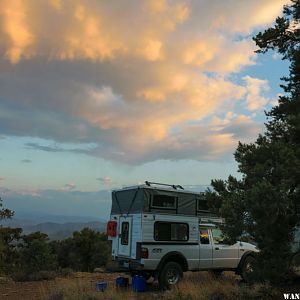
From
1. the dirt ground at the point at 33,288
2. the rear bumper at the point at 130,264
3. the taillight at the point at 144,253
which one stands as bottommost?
the dirt ground at the point at 33,288

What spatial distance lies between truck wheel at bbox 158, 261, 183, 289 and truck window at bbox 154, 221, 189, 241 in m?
0.78

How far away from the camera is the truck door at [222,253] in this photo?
1486cm

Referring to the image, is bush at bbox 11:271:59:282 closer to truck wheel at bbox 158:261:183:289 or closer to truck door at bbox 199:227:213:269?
truck wheel at bbox 158:261:183:289

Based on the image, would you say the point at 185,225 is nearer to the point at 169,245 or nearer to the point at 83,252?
the point at 169,245

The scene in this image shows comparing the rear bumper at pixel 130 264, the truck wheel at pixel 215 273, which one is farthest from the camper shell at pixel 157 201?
the truck wheel at pixel 215 273

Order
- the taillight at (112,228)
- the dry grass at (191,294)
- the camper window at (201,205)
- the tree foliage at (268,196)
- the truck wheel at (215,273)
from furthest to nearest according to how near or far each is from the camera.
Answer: the truck wheel at (215,273) → the camper window at (201,205) → the taillight at (112,228) → the dry grass at (191,294) → the tree foliage at (268,196)

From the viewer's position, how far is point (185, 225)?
559 inches

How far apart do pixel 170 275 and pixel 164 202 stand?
221 cm

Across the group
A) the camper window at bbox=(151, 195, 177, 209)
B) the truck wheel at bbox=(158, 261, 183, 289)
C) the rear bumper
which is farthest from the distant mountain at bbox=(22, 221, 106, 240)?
the camper window at bbox=(151, 195, 177, 209)

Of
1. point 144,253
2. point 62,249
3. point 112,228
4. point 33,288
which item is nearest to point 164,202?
point 144,253

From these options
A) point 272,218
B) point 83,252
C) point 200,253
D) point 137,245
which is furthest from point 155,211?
point 83,252

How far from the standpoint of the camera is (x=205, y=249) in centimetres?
1460

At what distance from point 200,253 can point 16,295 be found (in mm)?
5756

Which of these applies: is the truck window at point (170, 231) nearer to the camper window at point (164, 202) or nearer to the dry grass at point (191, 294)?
the camper window at point (164, 202)
